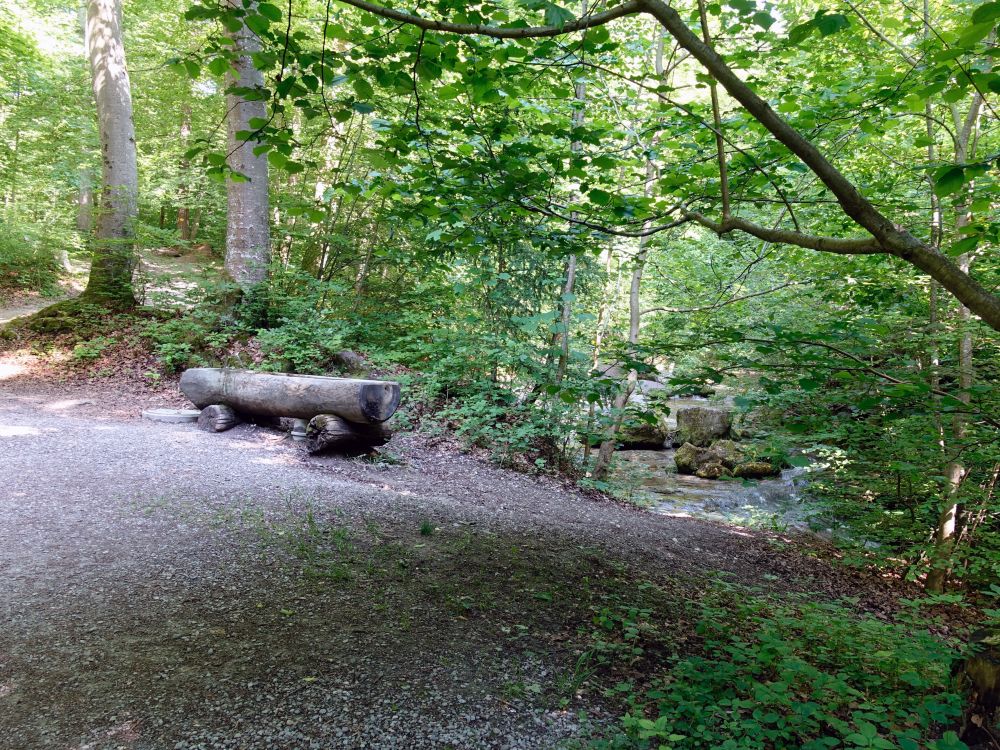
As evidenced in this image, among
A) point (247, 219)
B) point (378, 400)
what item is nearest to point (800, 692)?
point (378, 400)

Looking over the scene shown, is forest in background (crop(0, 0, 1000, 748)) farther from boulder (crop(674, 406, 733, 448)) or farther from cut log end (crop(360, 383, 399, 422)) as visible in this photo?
boulder (crop(674, 406, 733, 448))

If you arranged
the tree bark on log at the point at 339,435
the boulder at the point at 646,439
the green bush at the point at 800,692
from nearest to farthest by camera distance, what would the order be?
the green bush at the point at 800,692
the tree bark on log at the point at 339,435
the boulder at the point at 646,439

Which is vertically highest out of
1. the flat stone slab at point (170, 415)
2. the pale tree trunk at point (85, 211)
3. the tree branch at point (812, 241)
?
the pale tree trunk at point (85, 211)

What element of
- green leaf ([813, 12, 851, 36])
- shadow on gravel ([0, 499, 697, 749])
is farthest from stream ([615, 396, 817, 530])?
green leaf ([813, 12, 851, 36])

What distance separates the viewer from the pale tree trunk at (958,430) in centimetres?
489

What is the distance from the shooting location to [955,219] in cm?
564

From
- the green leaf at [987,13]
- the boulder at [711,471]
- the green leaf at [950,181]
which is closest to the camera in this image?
the green leaf at [987,13]

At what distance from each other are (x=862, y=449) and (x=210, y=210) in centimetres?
1589

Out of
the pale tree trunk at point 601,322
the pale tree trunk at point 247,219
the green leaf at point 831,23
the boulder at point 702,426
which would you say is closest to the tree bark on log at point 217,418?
the pale tree trunk at point 247,219

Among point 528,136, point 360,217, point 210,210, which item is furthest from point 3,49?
point 528,136

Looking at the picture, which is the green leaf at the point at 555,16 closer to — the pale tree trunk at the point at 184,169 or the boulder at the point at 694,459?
the boulder at the point at 694,459

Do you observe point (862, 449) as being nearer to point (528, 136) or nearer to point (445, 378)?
point (528, 136)

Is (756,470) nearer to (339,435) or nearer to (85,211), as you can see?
(339,435)

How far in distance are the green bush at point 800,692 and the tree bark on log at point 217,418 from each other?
6560 mm
